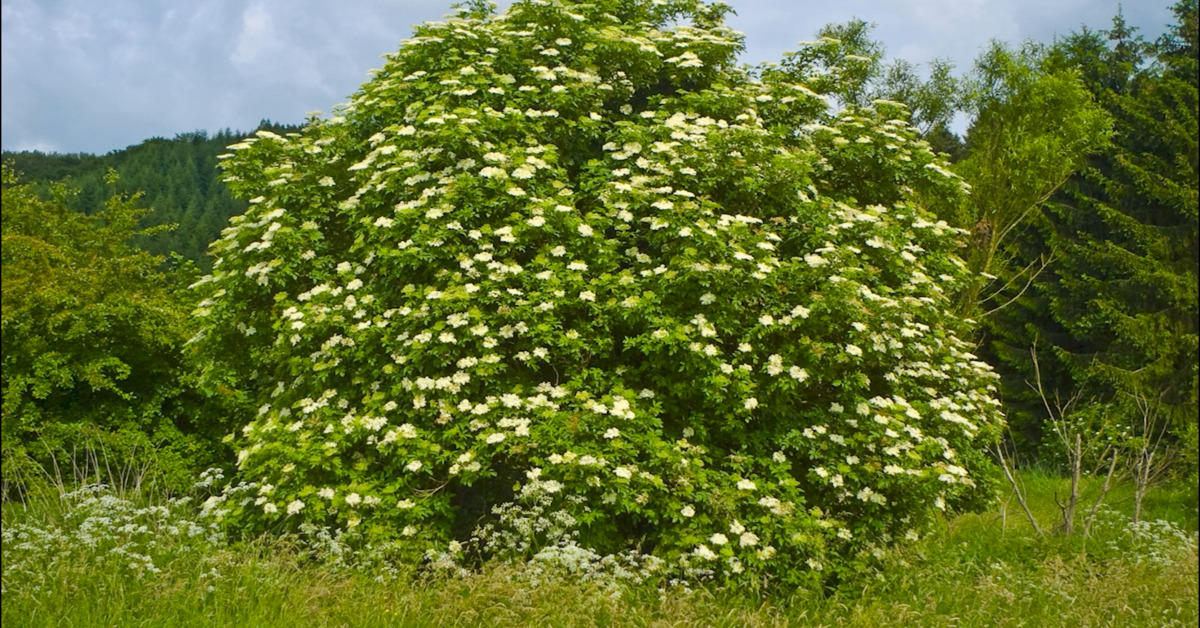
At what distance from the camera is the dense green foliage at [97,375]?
483 inches

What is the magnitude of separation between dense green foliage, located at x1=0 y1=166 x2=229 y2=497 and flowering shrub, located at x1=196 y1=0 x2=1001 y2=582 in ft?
17.0

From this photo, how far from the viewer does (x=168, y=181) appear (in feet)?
167

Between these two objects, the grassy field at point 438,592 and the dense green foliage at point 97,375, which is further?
the dense green foliage at point 97,375

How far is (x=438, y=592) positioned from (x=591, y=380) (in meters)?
2.37

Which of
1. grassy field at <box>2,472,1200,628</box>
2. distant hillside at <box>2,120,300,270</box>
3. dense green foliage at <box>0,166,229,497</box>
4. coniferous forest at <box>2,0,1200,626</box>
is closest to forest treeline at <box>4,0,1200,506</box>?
dense green foliage at <box>0,166,229,497</box>

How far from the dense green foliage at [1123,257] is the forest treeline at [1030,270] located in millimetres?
52

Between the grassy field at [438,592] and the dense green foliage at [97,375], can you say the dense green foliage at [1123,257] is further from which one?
the dense green foliage at [97,375]

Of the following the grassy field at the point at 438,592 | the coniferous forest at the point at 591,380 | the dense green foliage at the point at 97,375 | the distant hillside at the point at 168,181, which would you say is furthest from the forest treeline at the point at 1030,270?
the distant hillside at the point at 168,181

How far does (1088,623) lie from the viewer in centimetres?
580

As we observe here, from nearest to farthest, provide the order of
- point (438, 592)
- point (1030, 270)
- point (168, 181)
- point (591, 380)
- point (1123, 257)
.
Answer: point (438, 592) → point (591, 380) → point (1123, 257) → point (1030, 270) → point (168, 181)

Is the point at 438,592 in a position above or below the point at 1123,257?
below

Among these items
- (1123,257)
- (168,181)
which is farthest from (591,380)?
(168,181)

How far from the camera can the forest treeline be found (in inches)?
500

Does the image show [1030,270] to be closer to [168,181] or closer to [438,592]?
[438,592]
